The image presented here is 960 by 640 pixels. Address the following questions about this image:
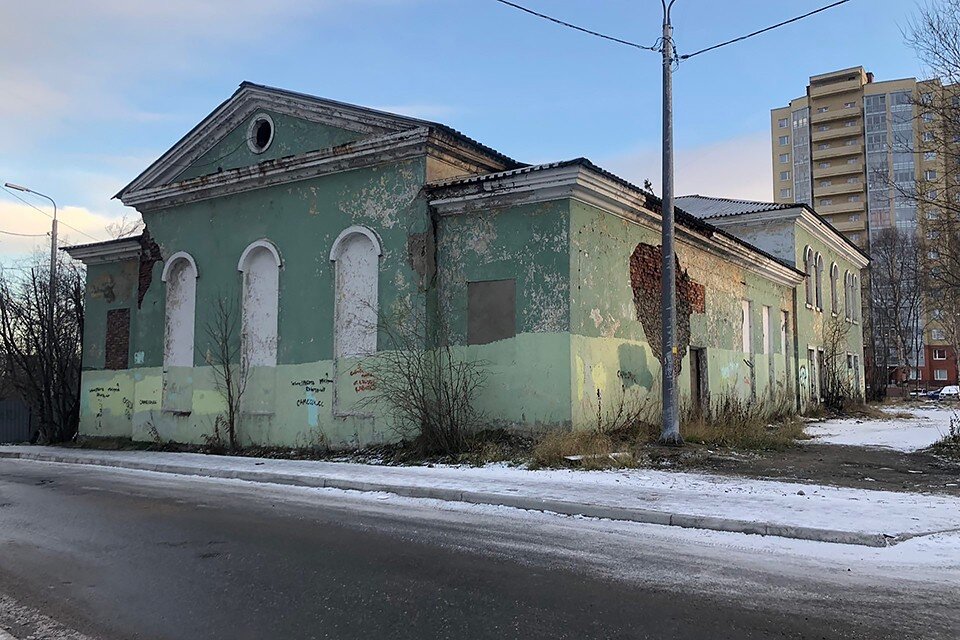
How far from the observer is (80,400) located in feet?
71.8

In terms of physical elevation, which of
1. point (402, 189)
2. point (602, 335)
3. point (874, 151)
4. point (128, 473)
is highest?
point (874, 151)

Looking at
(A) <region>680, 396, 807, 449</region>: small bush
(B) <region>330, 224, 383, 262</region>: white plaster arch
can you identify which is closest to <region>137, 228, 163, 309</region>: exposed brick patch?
(B) <region>330, 224, 383, 262</region>: white plaster arch

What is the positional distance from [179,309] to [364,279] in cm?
681

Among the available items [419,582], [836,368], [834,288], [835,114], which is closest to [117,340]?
[419,582]

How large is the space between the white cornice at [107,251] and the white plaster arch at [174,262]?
5.93ft

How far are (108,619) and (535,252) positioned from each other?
404 inches

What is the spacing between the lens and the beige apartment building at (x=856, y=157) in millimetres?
75312

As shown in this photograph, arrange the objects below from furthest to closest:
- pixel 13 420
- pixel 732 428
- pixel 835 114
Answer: pixel 835 114, pixel 13 420, pixel 732 428

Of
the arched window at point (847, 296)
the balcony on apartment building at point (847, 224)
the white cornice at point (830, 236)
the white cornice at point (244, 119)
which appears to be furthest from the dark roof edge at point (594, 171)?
the balcony on apartment building at point (847, 224)

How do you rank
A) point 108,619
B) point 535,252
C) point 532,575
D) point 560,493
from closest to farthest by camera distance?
point 108,619
point 532,575
point 560,493
point 535,252

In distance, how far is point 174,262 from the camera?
1966 centimetres

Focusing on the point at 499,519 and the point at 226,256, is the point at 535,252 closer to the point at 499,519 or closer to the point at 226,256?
the point at 499,519

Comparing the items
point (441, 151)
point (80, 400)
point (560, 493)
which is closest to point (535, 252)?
point (441, 151)

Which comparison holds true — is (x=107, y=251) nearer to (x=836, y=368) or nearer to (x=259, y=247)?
(x=259, y=247)
